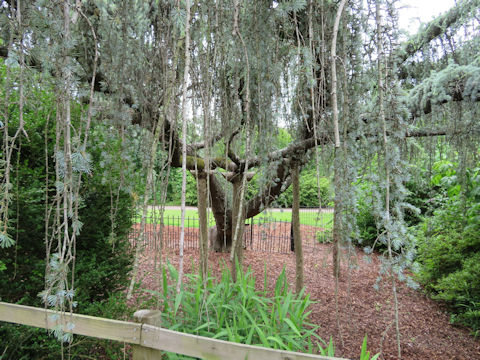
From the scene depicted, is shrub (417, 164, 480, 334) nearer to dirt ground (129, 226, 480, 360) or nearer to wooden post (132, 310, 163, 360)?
dirt ground (129, 226, 480, 360)

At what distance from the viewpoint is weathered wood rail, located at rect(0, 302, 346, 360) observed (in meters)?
1.32

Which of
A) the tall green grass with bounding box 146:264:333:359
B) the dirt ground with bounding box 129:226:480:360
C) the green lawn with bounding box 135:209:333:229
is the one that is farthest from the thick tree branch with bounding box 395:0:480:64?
the tall green grass with bounding box 146:264:333:359

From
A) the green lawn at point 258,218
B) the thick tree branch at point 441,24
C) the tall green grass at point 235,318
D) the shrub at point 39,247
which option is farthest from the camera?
the thick tree branch at point 441,24

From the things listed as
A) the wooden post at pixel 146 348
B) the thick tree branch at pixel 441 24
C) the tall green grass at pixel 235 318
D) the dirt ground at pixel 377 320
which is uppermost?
the thick tree branch at pixel 441 24

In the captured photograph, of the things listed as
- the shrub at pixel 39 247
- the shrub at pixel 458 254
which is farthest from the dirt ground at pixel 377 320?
the shrub at pixel 39 247

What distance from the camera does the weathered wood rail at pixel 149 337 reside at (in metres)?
1.32

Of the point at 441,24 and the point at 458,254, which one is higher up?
the point at 441,24

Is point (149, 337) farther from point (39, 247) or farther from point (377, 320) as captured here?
point (377, 320)

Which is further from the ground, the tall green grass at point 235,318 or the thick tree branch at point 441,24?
the thick tree branch at point 441,24

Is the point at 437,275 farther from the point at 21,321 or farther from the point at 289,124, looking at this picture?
the point at 21,321

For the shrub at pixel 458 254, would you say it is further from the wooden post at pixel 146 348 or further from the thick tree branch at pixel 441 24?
the wooden post at pixel 146 348

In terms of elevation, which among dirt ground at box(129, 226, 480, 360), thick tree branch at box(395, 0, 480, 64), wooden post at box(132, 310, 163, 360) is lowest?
dirt ground at box(129, 226, 480, 360)

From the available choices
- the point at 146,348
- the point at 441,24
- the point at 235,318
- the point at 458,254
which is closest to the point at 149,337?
the point at 146,348

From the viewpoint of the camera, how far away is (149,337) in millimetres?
1388
